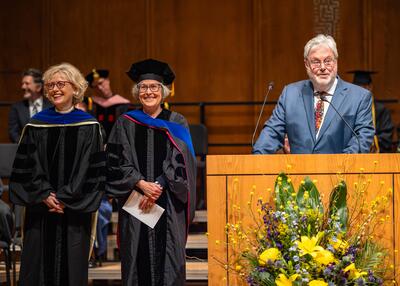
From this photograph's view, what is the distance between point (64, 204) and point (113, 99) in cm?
389

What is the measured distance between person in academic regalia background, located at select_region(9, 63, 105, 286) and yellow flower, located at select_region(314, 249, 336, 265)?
2.03m

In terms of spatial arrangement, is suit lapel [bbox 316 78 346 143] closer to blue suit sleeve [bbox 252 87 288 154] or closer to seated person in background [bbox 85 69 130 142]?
blue suit sleeve [bbox 252 87 288 154]

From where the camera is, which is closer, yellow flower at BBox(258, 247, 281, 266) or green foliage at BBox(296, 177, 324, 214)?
yellow flower at BBox(258, 247, 281, 266)

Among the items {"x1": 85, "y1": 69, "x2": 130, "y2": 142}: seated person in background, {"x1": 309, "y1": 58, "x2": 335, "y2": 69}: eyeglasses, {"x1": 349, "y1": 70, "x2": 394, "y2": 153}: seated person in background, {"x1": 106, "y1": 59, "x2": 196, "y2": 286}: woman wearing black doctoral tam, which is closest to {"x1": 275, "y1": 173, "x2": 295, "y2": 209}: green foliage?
{"x1": 309, "y1": 58, "x2": 335, "y2": 69}: eyeglasses

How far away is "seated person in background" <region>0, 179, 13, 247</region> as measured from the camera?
5961mm

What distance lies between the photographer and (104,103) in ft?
29.6

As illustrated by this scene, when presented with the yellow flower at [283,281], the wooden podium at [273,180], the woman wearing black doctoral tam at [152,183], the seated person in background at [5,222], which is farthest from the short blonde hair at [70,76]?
the yellow flower at [283,281]

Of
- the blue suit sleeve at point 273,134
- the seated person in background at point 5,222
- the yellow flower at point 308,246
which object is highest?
the blue suit sleeve at point 273,134

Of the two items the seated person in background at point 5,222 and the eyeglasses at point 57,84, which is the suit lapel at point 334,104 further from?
the seated person in background at point 5,222

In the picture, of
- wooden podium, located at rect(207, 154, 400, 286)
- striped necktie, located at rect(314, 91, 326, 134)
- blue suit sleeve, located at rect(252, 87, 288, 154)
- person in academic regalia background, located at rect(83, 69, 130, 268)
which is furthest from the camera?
person in academic regalia background, located at rect(83, 69, 130, 268)

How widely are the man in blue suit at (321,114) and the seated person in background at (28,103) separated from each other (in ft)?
13.2

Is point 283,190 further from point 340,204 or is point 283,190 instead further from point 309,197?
point 340,204

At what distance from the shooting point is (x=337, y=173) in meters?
4.02

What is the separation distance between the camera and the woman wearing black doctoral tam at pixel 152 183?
5.25 metres
